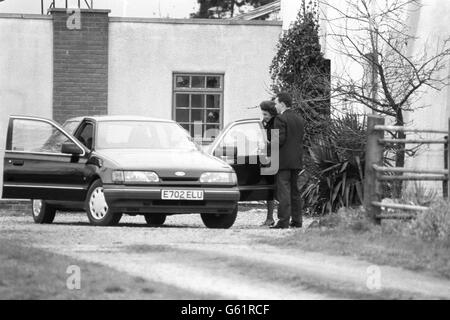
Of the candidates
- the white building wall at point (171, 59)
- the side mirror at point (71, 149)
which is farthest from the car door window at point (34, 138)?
the white building wall at point (171, 59)

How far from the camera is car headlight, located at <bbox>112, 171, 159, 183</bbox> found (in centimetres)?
1450

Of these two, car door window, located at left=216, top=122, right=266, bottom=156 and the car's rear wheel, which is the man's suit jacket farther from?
the car's rear wheel

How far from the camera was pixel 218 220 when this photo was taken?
15766 mm

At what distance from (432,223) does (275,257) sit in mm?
1868

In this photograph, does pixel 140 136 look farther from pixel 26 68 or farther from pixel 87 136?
pixel 26 68

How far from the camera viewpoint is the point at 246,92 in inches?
973

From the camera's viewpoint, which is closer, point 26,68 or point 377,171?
point 377,171

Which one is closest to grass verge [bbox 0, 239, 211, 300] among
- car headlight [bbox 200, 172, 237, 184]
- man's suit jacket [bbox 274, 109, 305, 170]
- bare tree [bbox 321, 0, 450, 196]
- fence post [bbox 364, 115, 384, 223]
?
fence post [bbox 364, 115, 384, 223]

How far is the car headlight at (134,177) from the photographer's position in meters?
14.5

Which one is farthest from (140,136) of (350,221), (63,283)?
(63,283)

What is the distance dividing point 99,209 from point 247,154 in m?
2.32

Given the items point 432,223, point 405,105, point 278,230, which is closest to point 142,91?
point 405,105

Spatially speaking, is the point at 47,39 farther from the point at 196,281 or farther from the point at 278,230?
the point at 196,281

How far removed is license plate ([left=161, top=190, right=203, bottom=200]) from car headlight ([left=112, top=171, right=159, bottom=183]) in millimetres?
228
